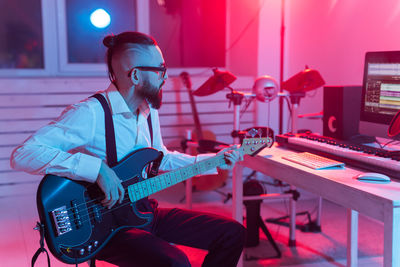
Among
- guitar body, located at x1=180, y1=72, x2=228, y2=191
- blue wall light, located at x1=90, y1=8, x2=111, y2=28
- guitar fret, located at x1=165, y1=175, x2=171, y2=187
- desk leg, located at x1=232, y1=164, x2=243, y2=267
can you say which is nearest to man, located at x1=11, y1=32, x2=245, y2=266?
guitar fret, located at x1=165, y1=175, x2=171, y2=187

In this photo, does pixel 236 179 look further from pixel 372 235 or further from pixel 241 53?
pixel 241 53

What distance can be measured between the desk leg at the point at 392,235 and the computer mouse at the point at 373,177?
23cm

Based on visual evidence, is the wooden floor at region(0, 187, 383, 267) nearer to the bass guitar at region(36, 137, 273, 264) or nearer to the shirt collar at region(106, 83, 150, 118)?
the bass guitar at region(36, 137, 273, 264)

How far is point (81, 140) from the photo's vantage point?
1.83m

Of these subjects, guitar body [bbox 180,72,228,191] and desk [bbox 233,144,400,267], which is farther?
guitar body [bbox 180,72,228,191]

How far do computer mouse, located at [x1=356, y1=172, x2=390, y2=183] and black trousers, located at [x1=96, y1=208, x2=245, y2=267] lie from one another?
1.80 feet

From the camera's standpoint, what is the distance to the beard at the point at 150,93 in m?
1.93

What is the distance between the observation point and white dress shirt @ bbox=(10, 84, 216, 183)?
170 centimetres

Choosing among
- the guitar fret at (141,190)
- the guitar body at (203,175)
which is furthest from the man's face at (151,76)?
the guitar body at (203,175)

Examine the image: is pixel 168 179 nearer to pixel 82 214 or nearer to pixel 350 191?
pixel 82 214

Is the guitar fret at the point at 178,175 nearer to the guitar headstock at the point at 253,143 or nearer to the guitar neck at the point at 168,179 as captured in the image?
the guitar neck at the point at 168,179

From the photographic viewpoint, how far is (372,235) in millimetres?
3232

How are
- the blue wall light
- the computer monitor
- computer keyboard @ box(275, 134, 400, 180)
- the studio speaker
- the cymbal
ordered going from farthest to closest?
the blue wall light, the cymbal, the studio speaker, the computer monitor, computer keyboard @ box(275, 134, 400, 180)

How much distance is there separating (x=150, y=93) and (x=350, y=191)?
0.91 meters
